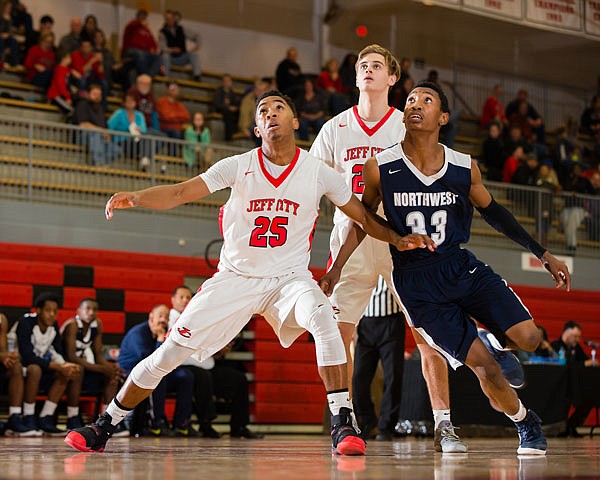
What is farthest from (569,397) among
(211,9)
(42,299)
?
(211,9)

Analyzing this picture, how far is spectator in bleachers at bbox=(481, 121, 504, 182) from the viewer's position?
18.6 m

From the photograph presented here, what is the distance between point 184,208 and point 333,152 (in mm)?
7450

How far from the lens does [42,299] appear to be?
10.8m

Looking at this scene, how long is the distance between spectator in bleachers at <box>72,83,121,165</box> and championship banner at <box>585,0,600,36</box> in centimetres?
699

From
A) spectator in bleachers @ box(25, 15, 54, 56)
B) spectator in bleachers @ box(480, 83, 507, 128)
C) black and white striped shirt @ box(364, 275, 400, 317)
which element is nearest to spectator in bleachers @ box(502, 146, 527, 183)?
spectator in bleachers @ box(480, 83, 507, 128)

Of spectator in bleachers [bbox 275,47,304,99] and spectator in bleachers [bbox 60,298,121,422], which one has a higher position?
spectator in bleachers [bbox 275,47,304,99]

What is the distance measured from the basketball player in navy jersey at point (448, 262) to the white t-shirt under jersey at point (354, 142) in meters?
0.77

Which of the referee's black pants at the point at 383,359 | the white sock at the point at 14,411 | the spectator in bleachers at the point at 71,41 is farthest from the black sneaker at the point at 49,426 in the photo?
the spectator in bleachers at the point at 71,41

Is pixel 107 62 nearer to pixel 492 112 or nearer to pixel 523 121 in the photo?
pixel 492 112

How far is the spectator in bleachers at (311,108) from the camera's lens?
56.0 ft

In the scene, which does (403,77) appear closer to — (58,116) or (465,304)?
(58,116)

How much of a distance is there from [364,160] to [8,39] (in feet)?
34.6

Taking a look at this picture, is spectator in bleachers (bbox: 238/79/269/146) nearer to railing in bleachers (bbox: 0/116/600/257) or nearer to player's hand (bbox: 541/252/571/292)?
railing in bleachers (bbox: 0/116/600/257)

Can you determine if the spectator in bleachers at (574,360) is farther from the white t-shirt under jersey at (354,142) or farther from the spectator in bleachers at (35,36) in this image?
the spectator in bleachers at (35,36)
